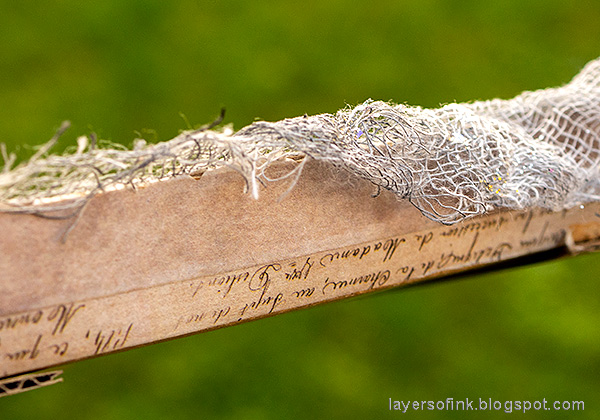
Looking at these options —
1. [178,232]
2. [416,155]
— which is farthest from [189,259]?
[416,155]

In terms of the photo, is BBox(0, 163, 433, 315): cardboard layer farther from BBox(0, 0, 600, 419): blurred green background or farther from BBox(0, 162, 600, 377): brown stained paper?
BBox(0, 0, 600, 419): blurred green background

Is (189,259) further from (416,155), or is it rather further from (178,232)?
(416,155)

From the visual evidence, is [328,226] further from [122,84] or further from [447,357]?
[122,84]

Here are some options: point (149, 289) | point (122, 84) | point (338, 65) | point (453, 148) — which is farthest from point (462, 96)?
point (149, 289)

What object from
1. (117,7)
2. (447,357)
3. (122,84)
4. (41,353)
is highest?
(117,7)

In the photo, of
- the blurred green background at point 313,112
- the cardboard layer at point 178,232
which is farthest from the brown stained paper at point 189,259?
the blurred green background at point 313,112

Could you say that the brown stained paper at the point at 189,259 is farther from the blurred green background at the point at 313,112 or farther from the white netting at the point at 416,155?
the blurred green background at the point at 313,112

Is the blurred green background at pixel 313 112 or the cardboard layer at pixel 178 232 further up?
the blurred green background at pixel 313 112
